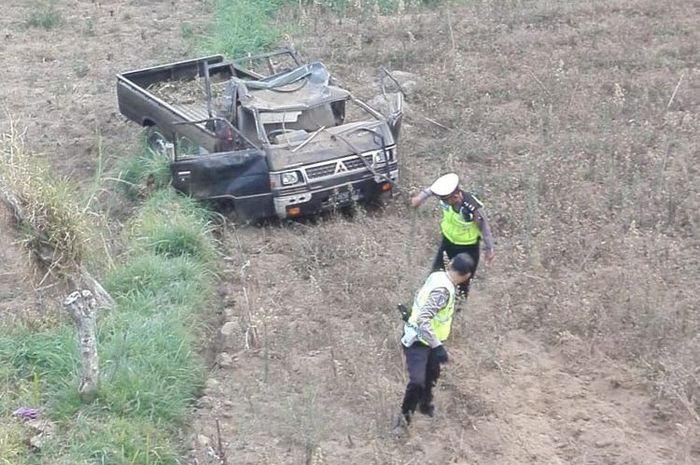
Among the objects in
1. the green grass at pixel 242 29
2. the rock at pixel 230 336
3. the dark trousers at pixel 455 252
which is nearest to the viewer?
the dark trousers at pixel 455 252

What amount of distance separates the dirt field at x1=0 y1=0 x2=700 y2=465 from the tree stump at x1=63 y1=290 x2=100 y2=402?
73cm

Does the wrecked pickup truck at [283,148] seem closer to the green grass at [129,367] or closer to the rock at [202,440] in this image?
the green grass at [129,367]

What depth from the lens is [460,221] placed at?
9.01m

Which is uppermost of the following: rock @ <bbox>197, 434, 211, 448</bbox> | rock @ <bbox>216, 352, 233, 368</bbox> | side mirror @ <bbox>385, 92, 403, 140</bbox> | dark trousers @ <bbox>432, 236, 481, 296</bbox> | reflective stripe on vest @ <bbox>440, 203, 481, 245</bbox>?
reflective stripe on vest @ <bbox>440, 203, 481, 245</bbox>

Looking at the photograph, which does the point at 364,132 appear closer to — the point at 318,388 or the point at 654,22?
the point at 318,388

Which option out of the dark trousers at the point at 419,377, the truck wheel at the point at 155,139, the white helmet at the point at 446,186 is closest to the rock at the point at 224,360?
the dark trousers at the point at 419,377

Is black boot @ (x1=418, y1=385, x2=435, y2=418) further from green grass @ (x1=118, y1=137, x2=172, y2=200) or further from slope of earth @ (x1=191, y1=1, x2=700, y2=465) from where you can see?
green grass @ (x1=118, y1=137, x2=172, y2=200)

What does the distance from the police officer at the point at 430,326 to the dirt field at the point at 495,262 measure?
0.55 meters

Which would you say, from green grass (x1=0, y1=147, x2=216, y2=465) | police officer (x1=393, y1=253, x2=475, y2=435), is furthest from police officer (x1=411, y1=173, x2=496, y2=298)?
green grass (x1=0, y1=147, x2=216, y2=465)

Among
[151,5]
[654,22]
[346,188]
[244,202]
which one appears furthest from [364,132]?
[151,5]

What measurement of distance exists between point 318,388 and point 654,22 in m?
11.6

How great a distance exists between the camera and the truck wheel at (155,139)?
13.3 meters

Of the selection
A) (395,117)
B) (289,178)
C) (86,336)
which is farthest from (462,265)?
(395,117)

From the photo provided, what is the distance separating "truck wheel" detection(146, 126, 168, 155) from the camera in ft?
43.8
